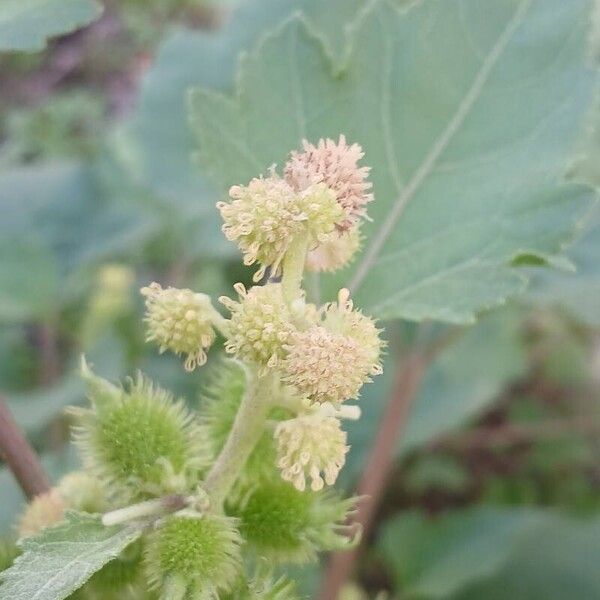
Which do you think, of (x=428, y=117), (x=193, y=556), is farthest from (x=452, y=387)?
(x=193, y=556)

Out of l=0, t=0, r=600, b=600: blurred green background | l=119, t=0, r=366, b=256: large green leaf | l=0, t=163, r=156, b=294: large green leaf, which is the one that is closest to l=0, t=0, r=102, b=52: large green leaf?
l=0, t=0, r=600, b=600: blurred green background

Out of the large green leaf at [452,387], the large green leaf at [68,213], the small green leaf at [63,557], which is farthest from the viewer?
the large green leaf at [68,213]

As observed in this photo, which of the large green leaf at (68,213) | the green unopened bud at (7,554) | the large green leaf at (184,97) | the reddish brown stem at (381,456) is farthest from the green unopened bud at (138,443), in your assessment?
the large green leaf at (68,213)

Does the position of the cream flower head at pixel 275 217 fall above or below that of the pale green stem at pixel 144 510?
above

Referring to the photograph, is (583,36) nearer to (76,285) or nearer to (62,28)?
(62,28)

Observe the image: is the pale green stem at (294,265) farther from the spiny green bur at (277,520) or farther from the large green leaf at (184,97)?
the large green leaf at (184,97)

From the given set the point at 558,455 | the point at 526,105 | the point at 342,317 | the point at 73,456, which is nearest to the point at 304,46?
the point at 526,105

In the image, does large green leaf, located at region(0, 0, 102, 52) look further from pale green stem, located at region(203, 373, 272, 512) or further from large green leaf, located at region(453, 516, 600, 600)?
large green leaf, located at region(453, 516, 600, 600)
